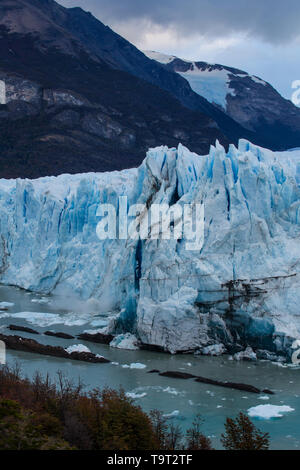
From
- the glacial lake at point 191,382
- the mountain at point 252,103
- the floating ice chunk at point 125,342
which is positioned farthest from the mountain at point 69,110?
the glacial lake at point 191,382

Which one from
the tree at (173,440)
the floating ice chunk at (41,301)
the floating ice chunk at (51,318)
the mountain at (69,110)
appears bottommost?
the tree at (173,440)

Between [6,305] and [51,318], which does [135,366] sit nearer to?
[51,318]

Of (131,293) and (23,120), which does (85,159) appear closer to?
(23,120)

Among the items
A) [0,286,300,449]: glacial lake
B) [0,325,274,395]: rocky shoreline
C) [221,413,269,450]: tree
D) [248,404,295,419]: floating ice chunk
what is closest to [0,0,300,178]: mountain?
[0,325,274,395]: rocky shoreline

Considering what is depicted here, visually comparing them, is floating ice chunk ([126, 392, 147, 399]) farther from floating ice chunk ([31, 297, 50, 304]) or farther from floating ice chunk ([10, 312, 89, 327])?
floating ice chunk ([31, 297, 50, 304])

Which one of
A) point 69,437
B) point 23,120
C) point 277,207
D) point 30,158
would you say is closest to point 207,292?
point 277,207

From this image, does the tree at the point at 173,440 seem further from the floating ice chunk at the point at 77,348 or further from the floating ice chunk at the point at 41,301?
the floating ice chunk at the point at 41,301
